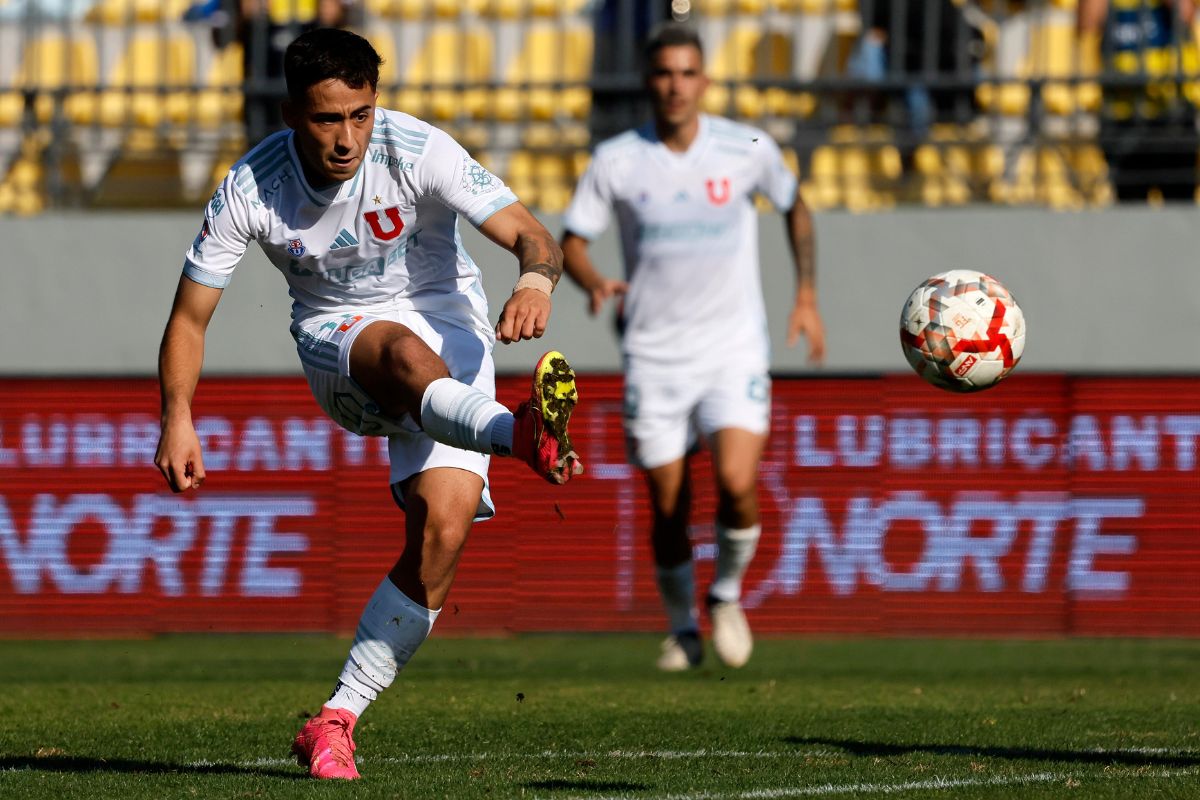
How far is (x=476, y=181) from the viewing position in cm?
556

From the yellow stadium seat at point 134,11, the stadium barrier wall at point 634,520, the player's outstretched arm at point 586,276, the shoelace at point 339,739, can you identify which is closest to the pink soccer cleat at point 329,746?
the shoelace at point 339,739

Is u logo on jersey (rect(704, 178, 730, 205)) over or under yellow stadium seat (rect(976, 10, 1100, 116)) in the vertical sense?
under

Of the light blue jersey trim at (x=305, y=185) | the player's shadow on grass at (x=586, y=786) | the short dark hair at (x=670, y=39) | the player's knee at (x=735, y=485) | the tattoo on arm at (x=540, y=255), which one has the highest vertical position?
the short dark hair at (x=670, y=39)

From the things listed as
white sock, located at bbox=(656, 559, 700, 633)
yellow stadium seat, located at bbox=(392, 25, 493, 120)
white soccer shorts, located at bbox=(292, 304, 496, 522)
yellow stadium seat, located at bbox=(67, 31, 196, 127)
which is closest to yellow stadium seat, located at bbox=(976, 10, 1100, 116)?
yellow stadium seat, located at bbox=(392, 25, 493, 120)

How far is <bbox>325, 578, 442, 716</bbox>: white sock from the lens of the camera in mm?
5531

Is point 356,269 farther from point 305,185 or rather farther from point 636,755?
point 636,755

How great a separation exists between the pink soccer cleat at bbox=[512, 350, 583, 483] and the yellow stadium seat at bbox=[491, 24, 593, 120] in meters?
7.15

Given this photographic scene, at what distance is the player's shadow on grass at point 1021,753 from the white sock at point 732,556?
2.46 metres

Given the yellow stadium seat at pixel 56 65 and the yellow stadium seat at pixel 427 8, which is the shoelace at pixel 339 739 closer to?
the yellow stadium seat at pixel 427 8

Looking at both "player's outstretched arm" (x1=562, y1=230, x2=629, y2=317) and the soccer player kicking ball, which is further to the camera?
"player's outstretched arm" (x1=562, y1=230, x2=629, y2=317)

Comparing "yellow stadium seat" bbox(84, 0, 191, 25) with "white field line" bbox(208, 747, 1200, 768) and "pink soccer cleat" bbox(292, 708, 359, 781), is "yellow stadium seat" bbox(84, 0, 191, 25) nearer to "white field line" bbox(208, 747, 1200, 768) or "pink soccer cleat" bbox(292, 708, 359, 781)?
"white field line" bbox(208, 747, 1200, 768)

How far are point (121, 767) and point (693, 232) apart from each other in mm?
4237

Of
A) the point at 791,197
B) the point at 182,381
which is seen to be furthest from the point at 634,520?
the point at 182,381

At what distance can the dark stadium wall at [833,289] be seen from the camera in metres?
11.2
